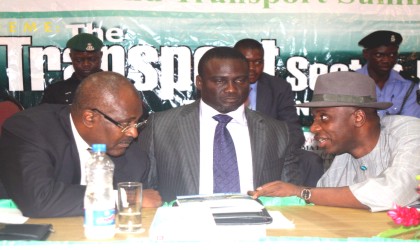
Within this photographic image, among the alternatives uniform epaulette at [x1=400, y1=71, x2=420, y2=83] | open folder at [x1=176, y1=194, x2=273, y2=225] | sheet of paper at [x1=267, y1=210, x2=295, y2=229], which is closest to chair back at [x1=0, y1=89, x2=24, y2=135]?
open folder at [x1=176, y1=194, x2=273, y2=225]

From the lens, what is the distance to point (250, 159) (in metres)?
2.88

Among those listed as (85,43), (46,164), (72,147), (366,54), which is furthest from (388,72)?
(46,164)

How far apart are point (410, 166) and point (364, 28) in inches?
106

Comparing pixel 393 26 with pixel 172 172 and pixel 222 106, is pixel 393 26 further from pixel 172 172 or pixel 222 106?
pixel 172 172

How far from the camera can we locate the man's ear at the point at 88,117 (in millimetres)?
2336

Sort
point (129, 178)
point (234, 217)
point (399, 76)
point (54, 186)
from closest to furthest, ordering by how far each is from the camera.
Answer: point (234, 217)
point (54, 186)
point (129, 178)
point (399, 76)

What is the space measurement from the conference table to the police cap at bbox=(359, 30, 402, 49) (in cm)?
260

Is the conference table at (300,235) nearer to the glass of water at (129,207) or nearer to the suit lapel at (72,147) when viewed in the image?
the glass of water at (129,207)

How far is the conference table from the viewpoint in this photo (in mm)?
1653

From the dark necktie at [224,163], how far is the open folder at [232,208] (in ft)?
1.68

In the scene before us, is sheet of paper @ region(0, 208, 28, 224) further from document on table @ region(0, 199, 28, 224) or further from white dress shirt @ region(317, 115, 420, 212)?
white dress shirt @ region(317, 115, 420, 212)

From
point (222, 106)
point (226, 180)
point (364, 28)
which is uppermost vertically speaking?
point (364, 28)

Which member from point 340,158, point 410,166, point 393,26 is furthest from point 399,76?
point 410,166

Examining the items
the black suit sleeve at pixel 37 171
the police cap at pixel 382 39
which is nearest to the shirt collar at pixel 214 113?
the black suit sleeve at pixel 37 171
